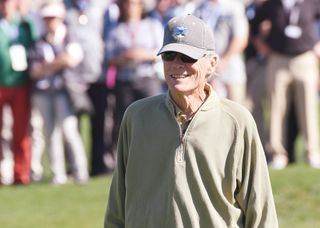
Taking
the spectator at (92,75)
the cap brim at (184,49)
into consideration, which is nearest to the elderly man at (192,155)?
the cap brim at (184,49)

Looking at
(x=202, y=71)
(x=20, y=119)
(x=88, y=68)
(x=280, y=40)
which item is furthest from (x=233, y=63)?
(x=202, y=71)

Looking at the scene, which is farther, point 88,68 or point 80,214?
point 88,68

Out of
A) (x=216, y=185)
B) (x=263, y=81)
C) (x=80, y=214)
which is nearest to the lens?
(x=216, y=185)

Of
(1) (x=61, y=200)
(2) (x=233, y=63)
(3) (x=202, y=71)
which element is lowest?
(1) (x=61, y=200)

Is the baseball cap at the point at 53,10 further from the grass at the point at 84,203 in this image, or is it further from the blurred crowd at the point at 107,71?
the grass at the point at 84,203

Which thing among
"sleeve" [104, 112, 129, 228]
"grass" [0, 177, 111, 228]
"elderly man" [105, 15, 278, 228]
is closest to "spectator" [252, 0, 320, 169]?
"grass" [0, 177, 111, 228]

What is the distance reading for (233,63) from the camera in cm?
1469

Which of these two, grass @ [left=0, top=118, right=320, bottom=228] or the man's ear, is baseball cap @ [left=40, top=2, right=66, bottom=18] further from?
the man's ear

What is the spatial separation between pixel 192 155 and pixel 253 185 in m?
0.34

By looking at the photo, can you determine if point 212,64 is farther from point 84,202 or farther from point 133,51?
point 133,51

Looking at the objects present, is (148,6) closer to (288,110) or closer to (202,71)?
(288,110)

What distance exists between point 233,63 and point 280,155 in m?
1.28

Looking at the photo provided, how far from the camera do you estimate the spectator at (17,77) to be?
14.6 m

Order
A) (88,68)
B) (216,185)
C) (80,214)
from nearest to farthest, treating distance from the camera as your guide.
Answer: (216,185) < (80,214) < (88,68)
